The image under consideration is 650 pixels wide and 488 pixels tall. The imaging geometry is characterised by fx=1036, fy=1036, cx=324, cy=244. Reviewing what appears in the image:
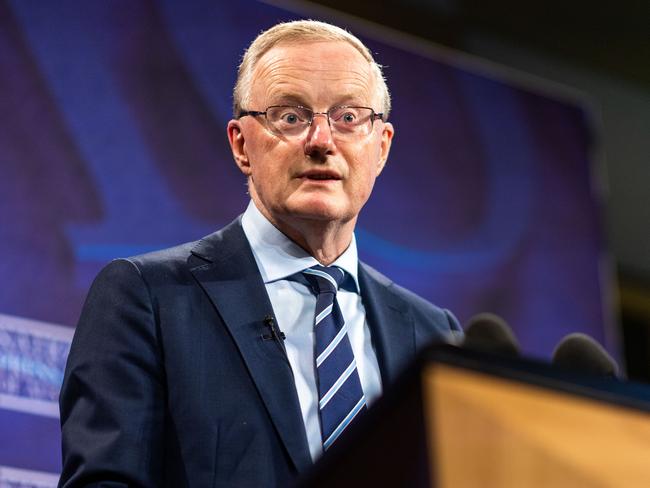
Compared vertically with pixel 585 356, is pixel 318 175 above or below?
above

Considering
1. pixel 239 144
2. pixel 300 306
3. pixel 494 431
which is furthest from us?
pixel 239 144

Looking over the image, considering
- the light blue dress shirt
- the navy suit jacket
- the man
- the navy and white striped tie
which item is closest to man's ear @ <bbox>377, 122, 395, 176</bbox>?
the man

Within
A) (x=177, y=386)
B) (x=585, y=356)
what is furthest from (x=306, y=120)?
(x=585, y=356)

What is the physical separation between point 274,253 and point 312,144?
0.80ft

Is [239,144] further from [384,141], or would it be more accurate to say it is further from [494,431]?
[494,431]

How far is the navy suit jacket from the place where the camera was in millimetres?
1784

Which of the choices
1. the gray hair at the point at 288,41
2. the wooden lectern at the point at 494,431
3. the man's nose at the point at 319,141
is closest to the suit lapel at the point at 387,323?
the man's nose at the point at 319,141

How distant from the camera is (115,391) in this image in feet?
5.96

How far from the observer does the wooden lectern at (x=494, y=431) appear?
77 centimetres

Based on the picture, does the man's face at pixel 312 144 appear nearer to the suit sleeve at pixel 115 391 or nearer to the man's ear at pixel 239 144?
the man's ear at pixel 239 144

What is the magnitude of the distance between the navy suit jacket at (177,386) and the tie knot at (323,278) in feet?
0.42

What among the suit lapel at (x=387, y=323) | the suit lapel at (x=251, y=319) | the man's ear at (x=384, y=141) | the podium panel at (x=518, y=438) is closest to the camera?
the podium panel at (x=518, y=438)

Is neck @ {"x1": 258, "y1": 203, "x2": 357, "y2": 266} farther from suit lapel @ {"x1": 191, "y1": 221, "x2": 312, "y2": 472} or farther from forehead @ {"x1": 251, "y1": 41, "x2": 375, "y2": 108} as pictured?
forehead @ {"x1": 251, "y1": 41, "x2": 375, "y2": 108}

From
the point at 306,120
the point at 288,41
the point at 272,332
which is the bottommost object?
the point at 272,332
